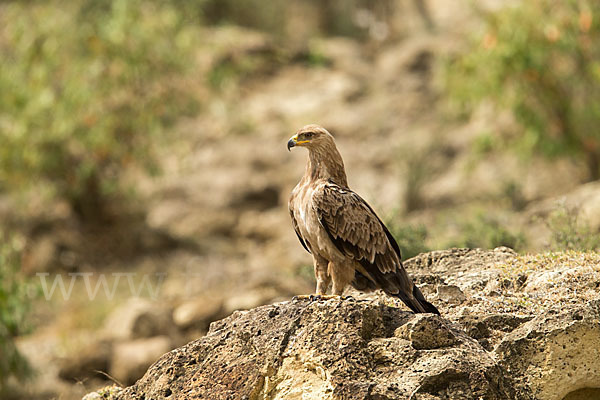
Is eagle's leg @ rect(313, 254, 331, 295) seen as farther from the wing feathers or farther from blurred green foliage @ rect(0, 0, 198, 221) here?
blurred green foliage @ rect(0, 0, 198, 221)

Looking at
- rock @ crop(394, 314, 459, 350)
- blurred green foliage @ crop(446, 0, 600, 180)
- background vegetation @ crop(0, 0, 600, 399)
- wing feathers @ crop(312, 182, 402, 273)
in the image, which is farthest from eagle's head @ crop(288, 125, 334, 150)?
blurred green foliage @ crop(446, 0, 600, 180)

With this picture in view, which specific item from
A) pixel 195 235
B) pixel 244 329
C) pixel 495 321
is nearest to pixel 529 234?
pixel 495 321

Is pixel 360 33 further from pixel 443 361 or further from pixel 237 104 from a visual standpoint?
pixel 443 361

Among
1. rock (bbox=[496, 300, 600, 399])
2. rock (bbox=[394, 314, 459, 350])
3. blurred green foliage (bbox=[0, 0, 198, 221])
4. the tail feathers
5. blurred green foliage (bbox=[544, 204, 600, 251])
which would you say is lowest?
rock (bbox=[496, 300, 600, 399])

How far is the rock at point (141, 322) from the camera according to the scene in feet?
39.4

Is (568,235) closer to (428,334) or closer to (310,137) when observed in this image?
(310,137)

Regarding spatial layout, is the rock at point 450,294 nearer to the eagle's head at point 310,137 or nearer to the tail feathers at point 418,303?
the tail feathers at point 418,303

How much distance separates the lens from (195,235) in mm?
17844

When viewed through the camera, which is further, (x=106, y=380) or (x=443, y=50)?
(x=443, y=50)

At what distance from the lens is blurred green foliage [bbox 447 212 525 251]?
818 cm

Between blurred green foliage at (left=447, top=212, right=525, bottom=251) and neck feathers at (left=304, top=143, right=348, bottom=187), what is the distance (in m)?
3.05

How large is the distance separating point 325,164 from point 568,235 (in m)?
2.69

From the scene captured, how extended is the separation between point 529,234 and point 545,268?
15.3 feet

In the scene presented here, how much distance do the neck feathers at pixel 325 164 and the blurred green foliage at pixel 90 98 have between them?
11.5 meters
